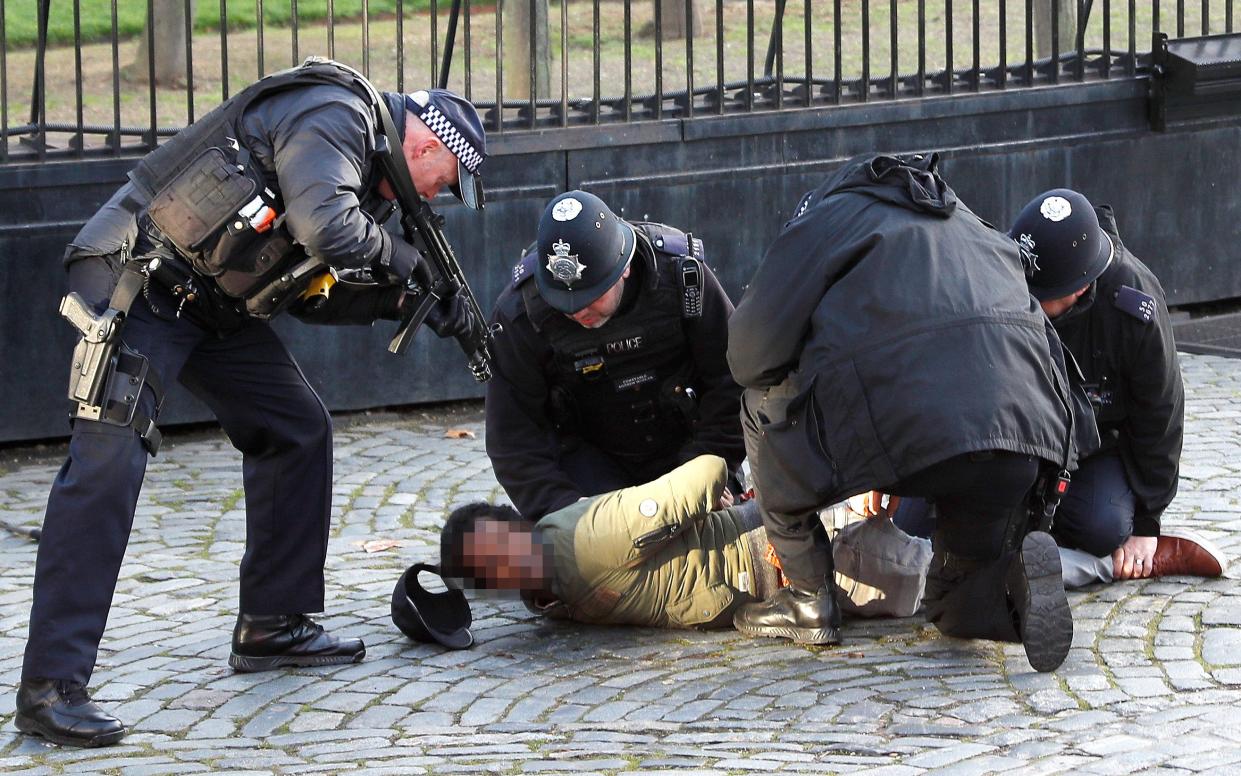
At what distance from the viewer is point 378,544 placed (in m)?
6.19

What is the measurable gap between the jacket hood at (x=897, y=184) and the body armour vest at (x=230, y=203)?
4.11ft

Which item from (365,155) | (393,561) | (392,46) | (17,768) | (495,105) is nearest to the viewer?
(17,768)

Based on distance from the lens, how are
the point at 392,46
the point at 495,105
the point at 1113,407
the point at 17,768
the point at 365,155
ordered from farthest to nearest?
1. the point at 392,46
2. the point at 495,105
3. the point at 1113,407
4. the point at 365,155
5. the point at 17,768

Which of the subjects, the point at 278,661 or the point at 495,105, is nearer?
the point at 278,661

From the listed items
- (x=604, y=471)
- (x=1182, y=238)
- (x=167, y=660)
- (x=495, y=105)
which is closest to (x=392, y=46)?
(x=495, y=105)

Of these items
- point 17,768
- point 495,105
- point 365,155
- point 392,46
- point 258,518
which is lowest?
point 17,768

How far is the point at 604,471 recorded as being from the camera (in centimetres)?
571

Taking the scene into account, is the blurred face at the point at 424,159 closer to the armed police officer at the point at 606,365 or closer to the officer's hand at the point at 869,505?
the armed police officer at the point at 606,365

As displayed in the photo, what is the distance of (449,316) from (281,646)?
1042mm

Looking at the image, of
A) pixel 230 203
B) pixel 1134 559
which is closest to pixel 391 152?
pixel 230 203

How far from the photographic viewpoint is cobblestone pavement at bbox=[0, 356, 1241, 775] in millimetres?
4035

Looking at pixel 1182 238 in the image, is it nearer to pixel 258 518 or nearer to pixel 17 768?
pixel 258 518

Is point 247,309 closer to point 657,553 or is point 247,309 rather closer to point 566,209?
point 566,209

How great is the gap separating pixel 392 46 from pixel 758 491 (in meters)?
6.41
